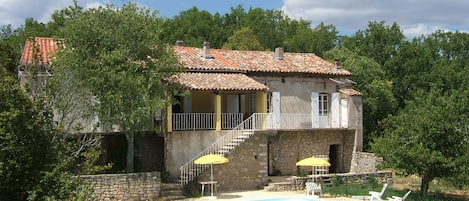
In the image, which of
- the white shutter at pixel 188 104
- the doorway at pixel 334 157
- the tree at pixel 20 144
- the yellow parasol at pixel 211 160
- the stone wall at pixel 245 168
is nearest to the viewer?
the tree at pixel 20 144

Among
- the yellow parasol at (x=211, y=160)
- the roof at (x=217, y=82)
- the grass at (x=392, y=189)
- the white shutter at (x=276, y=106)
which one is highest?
the roof at (x=217, y=82)

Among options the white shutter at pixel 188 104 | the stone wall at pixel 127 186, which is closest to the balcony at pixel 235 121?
the white shutter at pixel 188 104

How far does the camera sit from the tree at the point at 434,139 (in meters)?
22.7

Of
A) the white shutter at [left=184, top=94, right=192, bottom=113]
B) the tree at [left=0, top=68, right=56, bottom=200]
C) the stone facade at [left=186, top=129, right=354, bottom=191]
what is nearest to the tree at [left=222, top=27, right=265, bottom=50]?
the stone facade at [left=186, top=129, right=354, bottom=191]

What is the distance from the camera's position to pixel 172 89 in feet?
78.5

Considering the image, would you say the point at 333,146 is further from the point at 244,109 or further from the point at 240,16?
the point at 240,16

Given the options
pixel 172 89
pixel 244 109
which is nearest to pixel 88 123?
pixel 172 89

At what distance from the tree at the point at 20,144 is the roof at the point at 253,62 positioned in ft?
50.0

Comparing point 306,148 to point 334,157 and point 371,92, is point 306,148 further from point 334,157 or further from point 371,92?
point 371,92

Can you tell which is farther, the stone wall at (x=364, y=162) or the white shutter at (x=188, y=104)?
the stone wall at (x=364, y=162)

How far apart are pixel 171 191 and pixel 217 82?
5.76 meters

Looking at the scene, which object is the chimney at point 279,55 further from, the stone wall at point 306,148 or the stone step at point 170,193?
the stone step at point 170,193

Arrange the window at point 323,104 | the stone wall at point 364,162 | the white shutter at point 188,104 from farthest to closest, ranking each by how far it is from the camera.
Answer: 1. the window at point 323,104
2. the stone wall at point 364,162
3. the white shutter at point 188,104

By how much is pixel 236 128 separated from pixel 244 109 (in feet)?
11.8
